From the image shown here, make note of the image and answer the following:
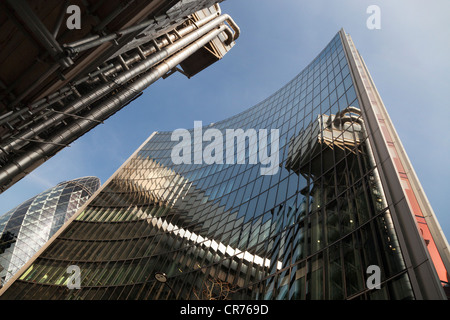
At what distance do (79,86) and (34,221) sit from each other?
91.1 m

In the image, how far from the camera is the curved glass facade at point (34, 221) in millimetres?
81000

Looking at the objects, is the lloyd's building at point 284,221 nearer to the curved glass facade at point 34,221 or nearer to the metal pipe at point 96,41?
the metal pipe at point 96,41

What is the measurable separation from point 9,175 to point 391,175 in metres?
17.0

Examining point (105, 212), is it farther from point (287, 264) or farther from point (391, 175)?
point (391, 175)

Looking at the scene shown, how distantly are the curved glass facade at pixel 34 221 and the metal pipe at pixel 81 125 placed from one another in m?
77.3

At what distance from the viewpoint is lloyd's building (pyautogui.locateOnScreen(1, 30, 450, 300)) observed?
12125 mm

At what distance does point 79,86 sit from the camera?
16.6m

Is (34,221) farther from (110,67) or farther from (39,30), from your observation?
(39,30)

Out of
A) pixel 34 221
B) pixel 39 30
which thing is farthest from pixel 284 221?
pixel 34 221

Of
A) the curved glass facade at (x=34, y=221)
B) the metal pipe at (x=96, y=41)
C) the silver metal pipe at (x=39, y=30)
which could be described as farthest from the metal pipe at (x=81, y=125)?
the curved glass facade at (x=34, y=221)

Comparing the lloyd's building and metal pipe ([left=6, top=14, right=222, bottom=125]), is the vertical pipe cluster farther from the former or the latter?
the lloyd's building

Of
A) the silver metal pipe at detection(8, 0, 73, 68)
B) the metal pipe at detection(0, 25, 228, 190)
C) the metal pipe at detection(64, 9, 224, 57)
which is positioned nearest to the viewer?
the silver metal pipe at detection(8, 0, 73, 68)

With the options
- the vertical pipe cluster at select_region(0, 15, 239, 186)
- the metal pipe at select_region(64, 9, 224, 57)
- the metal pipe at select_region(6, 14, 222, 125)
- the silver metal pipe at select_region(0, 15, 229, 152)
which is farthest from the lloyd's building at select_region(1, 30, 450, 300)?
the metal pipe at select_region(6, 14, 222, 125)

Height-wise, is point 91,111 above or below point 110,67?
below
